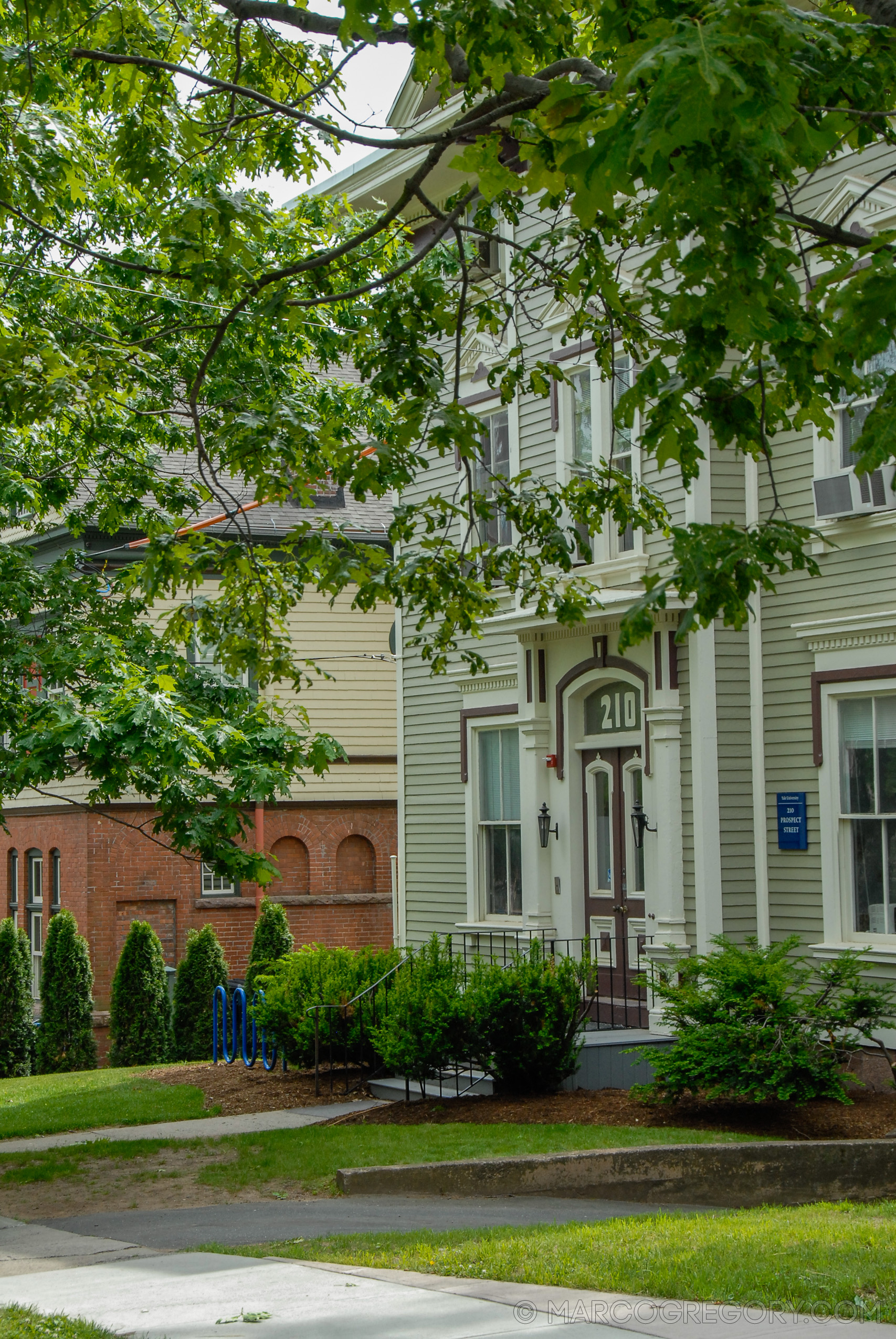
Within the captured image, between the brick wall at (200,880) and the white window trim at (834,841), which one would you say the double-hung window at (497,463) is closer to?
the white window trim at (834,841)

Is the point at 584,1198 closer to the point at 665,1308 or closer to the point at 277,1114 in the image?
the point at 665,1308

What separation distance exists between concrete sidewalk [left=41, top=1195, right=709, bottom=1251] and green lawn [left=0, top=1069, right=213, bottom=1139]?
4563 millimetres

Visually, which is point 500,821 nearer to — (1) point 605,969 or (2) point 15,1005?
(1) point 605,969

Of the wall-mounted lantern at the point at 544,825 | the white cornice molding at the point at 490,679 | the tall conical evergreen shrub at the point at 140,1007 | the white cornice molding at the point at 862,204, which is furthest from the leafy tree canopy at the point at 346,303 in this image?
the tall conical evergreen shrub at the point at 140,1007

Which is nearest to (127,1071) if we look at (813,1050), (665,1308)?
(813,1050)

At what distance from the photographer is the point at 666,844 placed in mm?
13812

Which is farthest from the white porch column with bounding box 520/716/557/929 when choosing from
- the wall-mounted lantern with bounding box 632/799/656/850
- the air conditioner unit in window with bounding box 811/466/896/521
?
the air conditioner unit in window with bounding box 811/466/896/521

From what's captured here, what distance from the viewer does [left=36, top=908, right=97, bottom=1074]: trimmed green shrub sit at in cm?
2212

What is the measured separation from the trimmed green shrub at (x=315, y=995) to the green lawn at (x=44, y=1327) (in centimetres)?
867

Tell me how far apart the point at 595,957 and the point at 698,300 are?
371 inches

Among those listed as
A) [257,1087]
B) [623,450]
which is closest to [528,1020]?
[257,1087]

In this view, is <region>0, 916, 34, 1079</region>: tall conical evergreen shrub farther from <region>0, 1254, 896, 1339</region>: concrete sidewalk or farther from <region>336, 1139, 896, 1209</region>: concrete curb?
<region>0, 1254, 896, 1339</region>: concrete sidewalk

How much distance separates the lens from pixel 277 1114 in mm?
13742

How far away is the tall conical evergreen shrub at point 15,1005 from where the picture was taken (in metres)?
22.3
